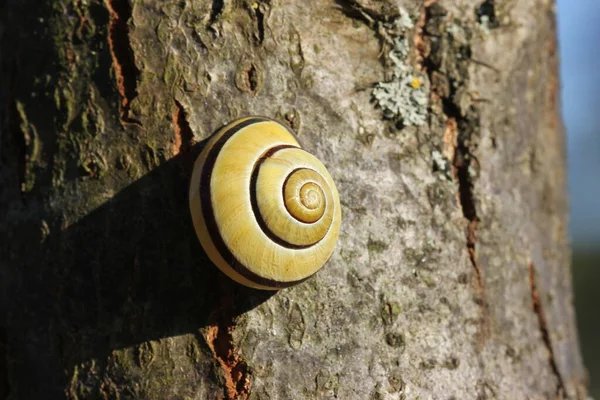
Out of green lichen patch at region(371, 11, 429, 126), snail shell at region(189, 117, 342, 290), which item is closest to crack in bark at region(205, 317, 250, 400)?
snail shell at region(189, 117, 342, 290)

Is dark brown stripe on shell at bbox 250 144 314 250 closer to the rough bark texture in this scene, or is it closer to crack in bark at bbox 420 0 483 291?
the rough bark texture

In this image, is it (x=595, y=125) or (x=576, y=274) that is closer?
(x=576, y=274)

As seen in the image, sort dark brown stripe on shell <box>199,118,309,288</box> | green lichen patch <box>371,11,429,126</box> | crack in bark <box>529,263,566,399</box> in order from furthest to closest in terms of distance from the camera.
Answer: crack in bark <box>529,263,566,399</box> < green lichen patch <box>371,11,429,126</box> < dark brown stripe on shell <box>199,118,309,288</box>

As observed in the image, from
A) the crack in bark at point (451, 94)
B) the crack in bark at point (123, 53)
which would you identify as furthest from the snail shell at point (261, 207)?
the crack in bark at point (451, 94)

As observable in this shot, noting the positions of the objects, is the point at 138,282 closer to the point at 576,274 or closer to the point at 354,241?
the point at 354,241

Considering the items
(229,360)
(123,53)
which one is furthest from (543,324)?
(123,53)

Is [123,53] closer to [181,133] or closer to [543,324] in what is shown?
[181,133]

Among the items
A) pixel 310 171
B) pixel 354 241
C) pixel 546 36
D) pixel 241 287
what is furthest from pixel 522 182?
pixel 241 287
